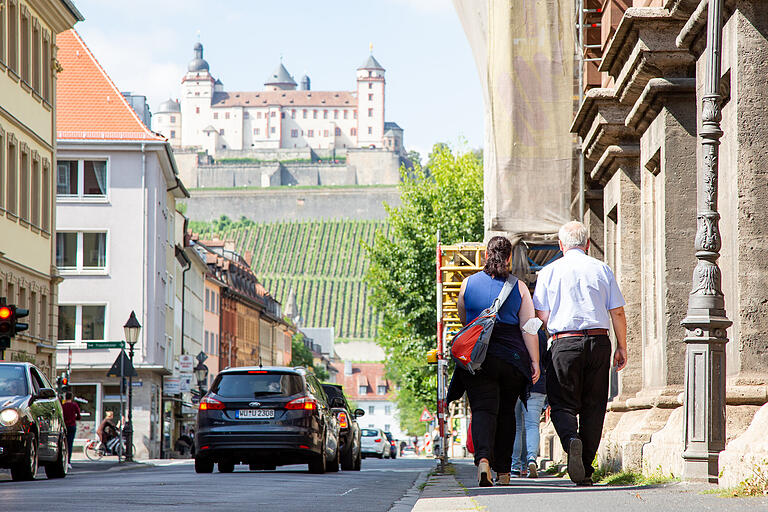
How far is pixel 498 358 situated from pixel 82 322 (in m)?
44.7

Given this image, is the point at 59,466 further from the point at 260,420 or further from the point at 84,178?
the point at 84,178

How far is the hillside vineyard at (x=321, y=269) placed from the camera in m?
190

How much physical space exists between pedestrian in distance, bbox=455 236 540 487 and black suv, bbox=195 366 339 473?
7.06 m

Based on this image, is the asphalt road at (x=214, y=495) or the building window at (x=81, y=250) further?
the building window at (x=81, y=250)

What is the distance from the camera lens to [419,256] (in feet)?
178

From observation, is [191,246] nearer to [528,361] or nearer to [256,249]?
[528,361]

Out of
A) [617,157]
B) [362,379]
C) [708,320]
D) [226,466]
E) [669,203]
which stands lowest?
[362,379]

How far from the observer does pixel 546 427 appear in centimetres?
2358

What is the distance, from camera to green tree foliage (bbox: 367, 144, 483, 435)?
2080 inches

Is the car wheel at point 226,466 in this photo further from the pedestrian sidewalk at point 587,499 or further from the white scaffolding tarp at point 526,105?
the pedestrian sidewalk at point 587,499

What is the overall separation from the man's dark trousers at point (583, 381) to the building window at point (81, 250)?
45.6m

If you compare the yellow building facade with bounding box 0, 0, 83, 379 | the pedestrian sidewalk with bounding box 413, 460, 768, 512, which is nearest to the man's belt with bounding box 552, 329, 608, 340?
the pedestrian sidewalk with bounding box 413, 460, 768, 512

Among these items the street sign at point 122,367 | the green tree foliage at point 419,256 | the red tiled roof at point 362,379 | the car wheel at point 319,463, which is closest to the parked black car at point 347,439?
the car wheel at point 319,463


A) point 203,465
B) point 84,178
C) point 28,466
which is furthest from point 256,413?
point 84,178
